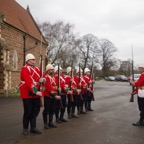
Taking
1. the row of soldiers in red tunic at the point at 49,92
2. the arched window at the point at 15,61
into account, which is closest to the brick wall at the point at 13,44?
the arched window at the point at 15,61

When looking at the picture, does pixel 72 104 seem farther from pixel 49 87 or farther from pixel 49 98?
pixel 49 87

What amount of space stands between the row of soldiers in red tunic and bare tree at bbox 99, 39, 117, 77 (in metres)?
Result: 63.0

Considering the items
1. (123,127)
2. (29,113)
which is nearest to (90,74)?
(123,127)

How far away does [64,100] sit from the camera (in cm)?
830

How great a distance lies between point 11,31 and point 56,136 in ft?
48.9

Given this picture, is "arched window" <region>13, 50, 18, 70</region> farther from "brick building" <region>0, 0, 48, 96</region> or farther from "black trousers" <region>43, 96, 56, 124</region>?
"black trousers" <region>43, 96, 56, 124</region>

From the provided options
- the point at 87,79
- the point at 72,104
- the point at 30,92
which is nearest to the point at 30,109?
the point at 30,92

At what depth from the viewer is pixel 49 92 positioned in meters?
7.41

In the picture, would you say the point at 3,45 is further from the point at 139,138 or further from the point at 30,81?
the point at 139,138

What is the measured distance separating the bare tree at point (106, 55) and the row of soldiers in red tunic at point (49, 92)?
62963 millimetres

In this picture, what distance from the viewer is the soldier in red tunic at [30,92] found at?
6473 mm

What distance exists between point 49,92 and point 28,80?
115 centimetres

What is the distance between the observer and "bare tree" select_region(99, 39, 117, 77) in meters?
72.4

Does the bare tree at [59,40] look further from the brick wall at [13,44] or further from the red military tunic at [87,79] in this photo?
the red military tunic at [87,79]
